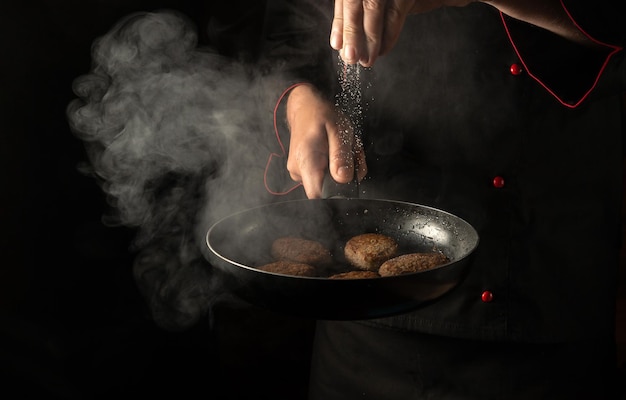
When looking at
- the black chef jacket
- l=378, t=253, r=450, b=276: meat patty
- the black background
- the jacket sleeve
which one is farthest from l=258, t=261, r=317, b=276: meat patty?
the black background

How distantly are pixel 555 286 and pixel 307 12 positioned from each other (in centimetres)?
103

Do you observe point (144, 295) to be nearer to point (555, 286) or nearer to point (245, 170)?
point (245, 170)

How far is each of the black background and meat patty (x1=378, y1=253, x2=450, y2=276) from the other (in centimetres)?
128

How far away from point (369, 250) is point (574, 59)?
686 millimetres

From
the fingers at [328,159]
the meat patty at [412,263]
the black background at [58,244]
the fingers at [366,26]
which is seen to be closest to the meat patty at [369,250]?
the meat patty at [412,263]

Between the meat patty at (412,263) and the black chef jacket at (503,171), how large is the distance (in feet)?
1.17

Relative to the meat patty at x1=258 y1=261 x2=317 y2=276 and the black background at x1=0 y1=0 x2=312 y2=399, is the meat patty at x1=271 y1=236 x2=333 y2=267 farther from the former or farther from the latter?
the black background at x1=0 y1=0 x2=312 y2=399

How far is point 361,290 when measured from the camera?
878mm

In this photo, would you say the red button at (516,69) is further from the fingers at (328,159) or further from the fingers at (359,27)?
the fingers at (359,27)

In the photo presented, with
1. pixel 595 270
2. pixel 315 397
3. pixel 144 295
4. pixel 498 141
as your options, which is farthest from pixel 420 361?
pixel 144 295

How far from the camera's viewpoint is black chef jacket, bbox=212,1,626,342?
1.42 metres

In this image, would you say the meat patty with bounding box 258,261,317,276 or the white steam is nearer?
the meat patty with bounding box 258,261,317,276

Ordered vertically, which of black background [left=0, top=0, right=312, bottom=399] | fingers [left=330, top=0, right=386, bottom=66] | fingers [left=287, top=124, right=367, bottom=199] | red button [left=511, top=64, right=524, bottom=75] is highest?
fingers [left=330, top=0, right=386, bottom=66]

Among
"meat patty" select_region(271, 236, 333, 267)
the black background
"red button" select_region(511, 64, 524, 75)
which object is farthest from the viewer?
the black background
